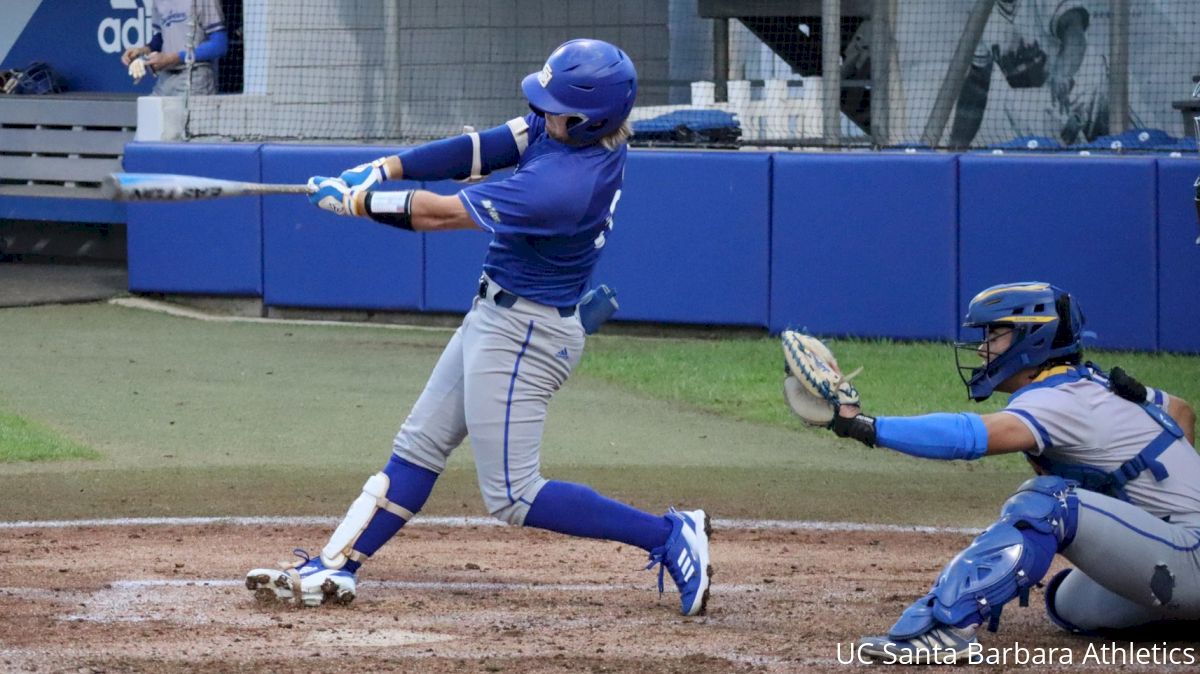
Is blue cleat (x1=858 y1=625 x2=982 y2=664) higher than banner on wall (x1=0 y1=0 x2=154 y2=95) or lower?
lower

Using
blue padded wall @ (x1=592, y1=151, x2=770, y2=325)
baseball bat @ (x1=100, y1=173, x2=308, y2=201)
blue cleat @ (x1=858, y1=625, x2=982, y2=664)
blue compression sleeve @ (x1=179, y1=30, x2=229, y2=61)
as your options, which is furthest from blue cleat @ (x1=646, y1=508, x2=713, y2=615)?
blue compression sleeve @ (x1=179, y1=30, x2=229, y2=61)

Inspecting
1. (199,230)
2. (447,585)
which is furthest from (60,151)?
(447,585)

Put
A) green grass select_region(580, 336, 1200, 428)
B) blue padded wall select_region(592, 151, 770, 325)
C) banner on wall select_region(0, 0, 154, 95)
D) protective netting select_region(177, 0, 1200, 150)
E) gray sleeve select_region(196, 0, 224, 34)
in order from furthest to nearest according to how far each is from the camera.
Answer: banner on wall select_region(0, 0, 154, 95)
gray sleeve select_region(196, 0, 224, 34)
protective netting select_region(177, 0, 1200, 150)
blue padded wall select_region(592, 151, 770, 325)
green grass select_region(580, 336, 1200, 428)

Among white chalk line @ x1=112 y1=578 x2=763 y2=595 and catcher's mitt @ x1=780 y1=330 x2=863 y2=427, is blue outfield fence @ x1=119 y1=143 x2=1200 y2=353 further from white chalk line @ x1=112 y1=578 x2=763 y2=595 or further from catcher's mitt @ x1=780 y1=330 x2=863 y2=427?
catcher's mitt @ x1=780 y1=330 x2=863 y2=427

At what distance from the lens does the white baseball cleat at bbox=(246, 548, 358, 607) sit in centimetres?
A: 463

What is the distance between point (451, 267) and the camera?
36.4 ft

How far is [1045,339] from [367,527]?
1969 mm

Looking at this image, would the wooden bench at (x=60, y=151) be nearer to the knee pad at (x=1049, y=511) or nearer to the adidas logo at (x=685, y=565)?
the adidas logo at (x=685, y=565)

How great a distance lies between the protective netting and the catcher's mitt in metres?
6.86

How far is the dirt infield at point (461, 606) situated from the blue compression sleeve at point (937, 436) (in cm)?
60

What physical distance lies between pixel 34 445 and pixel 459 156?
351 cm

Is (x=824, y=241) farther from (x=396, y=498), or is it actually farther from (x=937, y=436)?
(x=937, y=436)

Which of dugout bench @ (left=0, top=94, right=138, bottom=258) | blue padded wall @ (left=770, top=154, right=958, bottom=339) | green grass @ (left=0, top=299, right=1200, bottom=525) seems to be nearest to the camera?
green grass @ (left=0, top=299, right=1200, bottom=525)

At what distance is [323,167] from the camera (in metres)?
11.0
